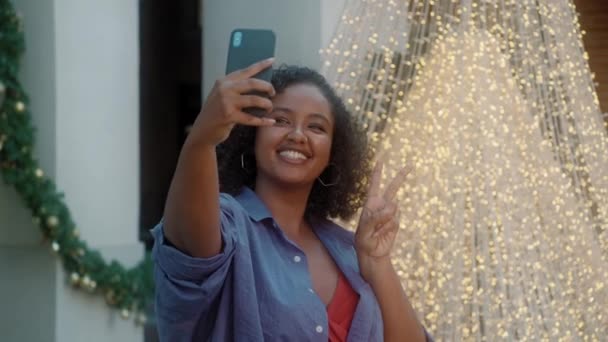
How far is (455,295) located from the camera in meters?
2.62

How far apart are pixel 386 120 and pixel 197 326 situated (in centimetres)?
124

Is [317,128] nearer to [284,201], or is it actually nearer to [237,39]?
[284,201]

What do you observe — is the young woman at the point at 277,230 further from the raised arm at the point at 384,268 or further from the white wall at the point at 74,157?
the white wall at the point at 74,157

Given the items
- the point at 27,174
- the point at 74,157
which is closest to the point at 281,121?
the point at 27,174

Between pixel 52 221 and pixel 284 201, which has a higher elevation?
pixel 284 201

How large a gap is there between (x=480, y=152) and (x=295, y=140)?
1.09m

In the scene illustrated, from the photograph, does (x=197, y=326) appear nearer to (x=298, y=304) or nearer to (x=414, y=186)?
(x=298, y=304)

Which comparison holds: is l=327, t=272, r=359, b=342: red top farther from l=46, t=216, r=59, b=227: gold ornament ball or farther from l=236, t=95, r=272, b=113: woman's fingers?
l=46, t=216, r=59, b=227: gold ornament ball

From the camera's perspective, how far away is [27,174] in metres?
3.62

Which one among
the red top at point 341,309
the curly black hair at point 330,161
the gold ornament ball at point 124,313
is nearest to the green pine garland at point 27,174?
the gold ornament ball at point 124,313

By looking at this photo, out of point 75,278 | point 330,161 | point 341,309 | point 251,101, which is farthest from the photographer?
point 75,278

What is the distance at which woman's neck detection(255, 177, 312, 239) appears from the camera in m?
1.71

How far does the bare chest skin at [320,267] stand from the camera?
164 cm

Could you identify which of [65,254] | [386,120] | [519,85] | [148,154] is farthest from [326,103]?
[148,154]
